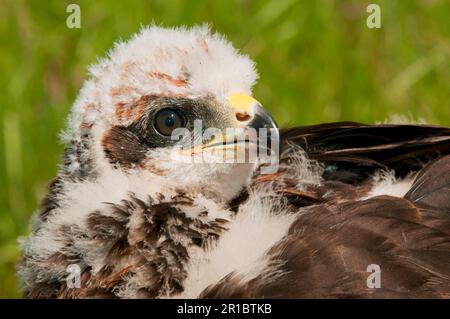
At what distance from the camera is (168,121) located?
12.7ft

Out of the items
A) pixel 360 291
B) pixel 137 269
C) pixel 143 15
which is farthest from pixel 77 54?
pixel 360 291

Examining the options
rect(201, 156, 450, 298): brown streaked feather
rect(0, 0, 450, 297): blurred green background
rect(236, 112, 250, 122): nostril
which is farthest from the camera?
rect(0, 0, 450, 297): blurred green background

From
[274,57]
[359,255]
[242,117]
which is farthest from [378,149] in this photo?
[274,57]

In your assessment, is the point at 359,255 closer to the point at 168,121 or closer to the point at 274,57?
the point at 168,121

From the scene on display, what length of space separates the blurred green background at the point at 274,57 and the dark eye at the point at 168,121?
2.23 metres

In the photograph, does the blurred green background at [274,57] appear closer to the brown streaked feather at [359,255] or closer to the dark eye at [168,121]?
the dark eye at [168,121]

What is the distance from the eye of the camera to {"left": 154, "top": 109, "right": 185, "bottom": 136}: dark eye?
12.7ft

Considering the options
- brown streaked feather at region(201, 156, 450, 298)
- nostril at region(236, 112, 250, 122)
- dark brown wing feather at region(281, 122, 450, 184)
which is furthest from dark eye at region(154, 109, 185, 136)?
brown streaked feather at region(201, 156, 450, 298)

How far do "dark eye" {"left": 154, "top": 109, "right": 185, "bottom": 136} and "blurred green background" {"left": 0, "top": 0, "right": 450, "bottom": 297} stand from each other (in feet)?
7.31

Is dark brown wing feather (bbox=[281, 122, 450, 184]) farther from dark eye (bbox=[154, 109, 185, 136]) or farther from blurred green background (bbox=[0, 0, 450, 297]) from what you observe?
blurred green background (bbox=[0, 0, 450, 297])

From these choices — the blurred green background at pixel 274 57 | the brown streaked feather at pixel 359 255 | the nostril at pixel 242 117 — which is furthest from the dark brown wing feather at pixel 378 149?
the blurred green background at pixel 274 57

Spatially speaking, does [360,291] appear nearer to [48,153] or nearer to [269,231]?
Answer: [269,231]

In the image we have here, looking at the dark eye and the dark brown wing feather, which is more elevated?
the dark eye

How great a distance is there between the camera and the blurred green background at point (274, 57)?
20.5 ft
